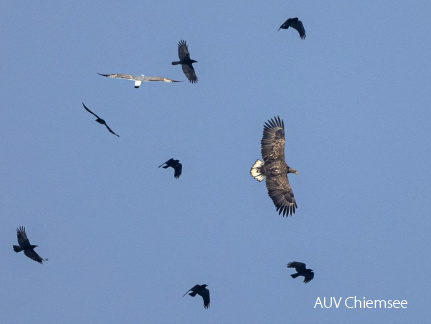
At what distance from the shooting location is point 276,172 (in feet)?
126

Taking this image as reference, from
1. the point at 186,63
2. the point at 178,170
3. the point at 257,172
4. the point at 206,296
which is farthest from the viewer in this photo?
the point at 178,170

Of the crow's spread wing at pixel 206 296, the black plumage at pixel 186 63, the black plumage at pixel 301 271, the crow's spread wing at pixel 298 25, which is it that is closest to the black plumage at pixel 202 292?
the crow's spread wing at pixel 206 296

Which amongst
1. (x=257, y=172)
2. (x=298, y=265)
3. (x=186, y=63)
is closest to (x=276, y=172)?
(x=257, y=172)

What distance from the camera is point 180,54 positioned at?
1623 inches

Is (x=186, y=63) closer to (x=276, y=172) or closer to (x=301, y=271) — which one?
(x=276, y=172)

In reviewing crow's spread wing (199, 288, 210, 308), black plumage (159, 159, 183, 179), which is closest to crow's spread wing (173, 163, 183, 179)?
black plumage (159, 159, 183, 179)

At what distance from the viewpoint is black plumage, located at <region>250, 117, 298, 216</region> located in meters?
38.4

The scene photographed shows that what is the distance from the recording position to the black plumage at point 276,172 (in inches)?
1512

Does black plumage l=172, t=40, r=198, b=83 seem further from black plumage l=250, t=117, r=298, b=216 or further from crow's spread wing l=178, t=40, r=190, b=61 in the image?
black plumage l=250, t=117, r=298, b=216

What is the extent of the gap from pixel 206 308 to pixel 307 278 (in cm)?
378

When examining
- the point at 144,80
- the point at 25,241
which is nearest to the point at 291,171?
the point at 144,80

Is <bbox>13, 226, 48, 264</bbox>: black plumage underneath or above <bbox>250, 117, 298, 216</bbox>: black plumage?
underneath

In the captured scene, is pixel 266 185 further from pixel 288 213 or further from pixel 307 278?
pixel 307 278

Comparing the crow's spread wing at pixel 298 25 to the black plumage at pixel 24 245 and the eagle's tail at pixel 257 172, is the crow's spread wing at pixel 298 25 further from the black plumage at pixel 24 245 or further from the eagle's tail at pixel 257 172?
the black plumage at pixel 24 245
